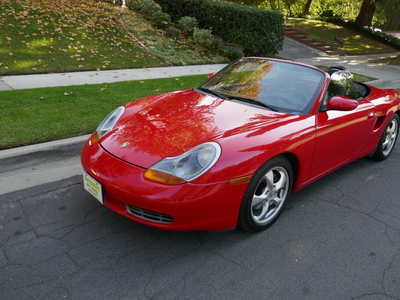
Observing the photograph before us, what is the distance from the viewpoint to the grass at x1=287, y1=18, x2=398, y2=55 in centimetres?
2128

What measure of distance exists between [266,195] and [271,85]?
1292 mm

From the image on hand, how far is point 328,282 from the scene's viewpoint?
107 inches

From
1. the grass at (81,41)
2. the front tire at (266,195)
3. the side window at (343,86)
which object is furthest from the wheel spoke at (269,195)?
the grass at (81,41)

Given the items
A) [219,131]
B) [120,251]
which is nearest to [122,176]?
[120,251]

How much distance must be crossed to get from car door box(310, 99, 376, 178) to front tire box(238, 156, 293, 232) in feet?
1.41

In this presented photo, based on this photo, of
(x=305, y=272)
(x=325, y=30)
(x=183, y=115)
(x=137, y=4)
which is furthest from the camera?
(x=325, y=30)

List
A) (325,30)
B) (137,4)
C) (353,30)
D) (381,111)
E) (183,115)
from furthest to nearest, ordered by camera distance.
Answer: (353,30)
(325,30)
(137,4)
(381,111)
(183,115)

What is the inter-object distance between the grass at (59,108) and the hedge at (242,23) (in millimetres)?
6252

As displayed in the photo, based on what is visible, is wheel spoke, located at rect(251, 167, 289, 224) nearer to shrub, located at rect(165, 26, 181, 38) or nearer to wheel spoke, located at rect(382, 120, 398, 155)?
wheel spoke, located at rect(382, 120, 398, 155)

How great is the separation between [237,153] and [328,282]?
1.11 m

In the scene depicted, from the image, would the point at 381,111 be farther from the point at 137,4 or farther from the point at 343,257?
the point at 137,4

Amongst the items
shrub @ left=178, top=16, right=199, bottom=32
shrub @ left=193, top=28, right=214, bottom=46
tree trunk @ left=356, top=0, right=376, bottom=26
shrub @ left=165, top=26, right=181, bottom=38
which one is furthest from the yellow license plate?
tree trunk @ left=356, top=0, right=376, bottom=26

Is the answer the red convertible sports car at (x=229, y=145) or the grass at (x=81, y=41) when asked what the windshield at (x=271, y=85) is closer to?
the red convertible sports car at (x=229, y=145)

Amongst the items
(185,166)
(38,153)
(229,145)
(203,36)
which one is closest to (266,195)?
(229,145)
